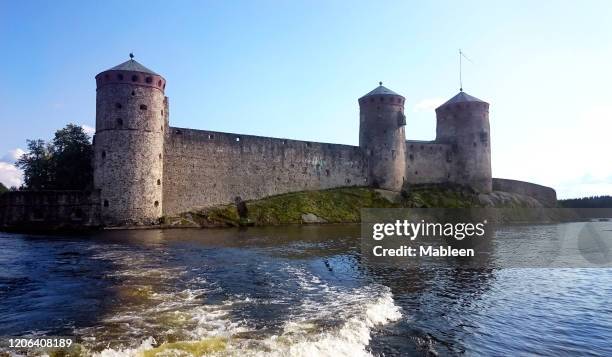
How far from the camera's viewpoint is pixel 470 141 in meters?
57.0

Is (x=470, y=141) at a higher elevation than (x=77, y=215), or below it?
higher

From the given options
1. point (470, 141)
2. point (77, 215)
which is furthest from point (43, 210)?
Answer: point (470, 141)

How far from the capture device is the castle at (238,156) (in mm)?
33375

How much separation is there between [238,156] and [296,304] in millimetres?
31153

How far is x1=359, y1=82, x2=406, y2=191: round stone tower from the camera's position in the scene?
167ft

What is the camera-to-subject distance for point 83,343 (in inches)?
318

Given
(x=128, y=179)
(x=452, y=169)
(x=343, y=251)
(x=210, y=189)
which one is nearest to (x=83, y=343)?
(x=343, y=251)

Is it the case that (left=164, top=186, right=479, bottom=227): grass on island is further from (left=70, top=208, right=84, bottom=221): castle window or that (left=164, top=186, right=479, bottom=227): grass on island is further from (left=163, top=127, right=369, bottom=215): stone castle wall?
(left=70, top=208, right=84, bottom=221): castle window

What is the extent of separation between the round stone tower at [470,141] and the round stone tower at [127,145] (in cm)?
3737

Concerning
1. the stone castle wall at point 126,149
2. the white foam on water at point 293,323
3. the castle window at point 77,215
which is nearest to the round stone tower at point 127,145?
the stone castle wall at point 126,149

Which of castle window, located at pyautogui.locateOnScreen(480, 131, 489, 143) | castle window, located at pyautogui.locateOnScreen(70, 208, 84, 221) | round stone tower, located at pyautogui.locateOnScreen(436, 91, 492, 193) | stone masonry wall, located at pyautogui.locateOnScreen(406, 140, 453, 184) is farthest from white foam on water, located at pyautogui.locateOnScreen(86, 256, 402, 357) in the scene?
castle window, located at pyautogui.locateOnScreen(480, 131, 489, 143)

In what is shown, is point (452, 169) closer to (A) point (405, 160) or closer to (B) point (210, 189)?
(A) point (405, 160)

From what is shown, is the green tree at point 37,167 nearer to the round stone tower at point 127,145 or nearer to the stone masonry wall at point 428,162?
the round stone tower at point 127,145

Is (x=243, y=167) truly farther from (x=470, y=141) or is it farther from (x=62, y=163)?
(x=470, y=141)
